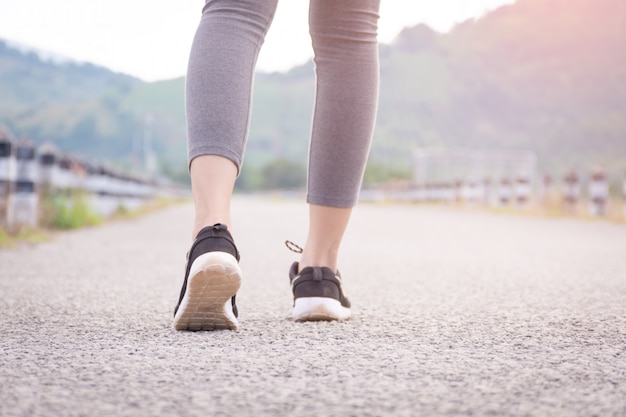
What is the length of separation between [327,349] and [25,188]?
197 inches

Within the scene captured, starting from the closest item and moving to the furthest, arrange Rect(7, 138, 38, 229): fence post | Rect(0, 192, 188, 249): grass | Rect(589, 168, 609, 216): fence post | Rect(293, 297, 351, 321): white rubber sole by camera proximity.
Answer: Rect(293, 297, 351, 321): white rubber sole
Rect(0, 192, 188, 249): grass
Rect(7, 138, 38, 229): fence post
Rect(589, 168, 609, 216): fence post

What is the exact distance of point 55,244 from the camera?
16.2 feet

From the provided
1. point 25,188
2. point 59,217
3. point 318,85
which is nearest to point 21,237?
point 25,188

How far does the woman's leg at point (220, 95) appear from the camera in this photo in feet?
5.69

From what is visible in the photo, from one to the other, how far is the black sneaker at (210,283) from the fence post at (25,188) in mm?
4340

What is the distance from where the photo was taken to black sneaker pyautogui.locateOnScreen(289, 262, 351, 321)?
1894mm

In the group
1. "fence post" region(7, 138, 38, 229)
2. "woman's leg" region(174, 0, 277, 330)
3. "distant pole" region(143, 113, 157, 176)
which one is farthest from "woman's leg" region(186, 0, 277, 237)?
"distant pole" region(143, 113, 157, 176)

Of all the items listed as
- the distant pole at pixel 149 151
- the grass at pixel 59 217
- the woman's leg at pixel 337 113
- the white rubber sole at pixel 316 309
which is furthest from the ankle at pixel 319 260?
the distant pole at pixel 149 151

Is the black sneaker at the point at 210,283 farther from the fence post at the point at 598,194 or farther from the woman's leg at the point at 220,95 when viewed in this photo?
the fence post at the point at 598,194

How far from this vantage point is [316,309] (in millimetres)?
1887

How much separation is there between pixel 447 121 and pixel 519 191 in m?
94.3

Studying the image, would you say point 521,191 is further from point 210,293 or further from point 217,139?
point 210,293

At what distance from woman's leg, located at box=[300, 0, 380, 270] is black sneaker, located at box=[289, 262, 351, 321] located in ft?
0.16

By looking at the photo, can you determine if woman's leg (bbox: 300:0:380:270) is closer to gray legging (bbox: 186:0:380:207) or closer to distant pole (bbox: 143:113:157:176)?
gray legging (bbox: 186:0:380:207)
